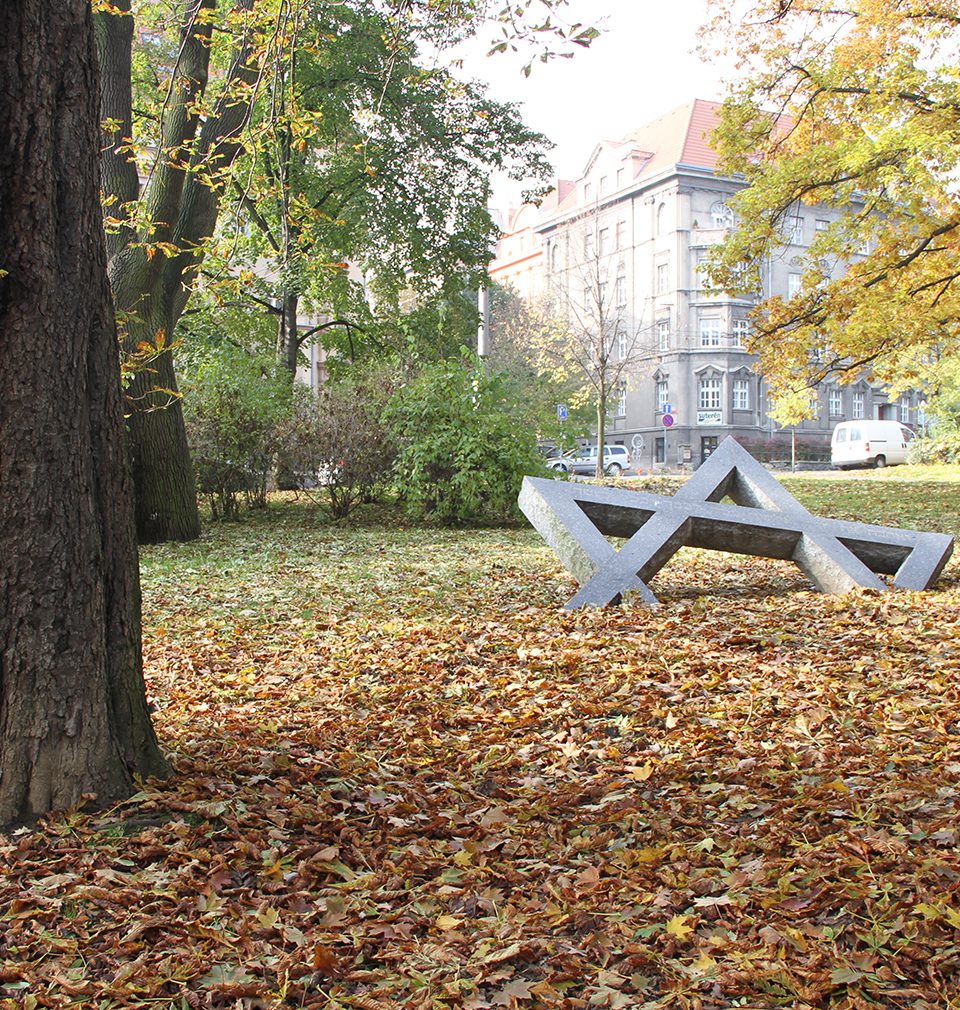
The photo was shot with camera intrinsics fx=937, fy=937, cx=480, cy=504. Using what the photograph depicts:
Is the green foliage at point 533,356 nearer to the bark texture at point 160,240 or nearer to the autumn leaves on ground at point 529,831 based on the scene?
the bark texture at point 160,240

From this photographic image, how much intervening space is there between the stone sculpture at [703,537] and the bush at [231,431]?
731 cm

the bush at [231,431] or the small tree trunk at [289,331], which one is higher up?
the small tree trunk at [289,331]

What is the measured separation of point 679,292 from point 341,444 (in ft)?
142

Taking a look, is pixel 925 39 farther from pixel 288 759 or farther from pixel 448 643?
pixel 288 759

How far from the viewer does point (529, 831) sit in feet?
10.6

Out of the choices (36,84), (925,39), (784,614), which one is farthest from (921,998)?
(925,39)

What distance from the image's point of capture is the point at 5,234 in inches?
113

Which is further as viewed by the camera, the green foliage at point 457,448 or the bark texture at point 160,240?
the green foliage at point 457,448

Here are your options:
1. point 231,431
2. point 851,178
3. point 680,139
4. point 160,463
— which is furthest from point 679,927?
point 680,139

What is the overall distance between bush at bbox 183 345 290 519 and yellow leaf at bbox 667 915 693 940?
1195cm

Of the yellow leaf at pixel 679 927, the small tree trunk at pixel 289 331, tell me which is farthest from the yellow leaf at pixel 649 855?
the small tree trunk at pixel 289 331

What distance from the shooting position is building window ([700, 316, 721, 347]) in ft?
180

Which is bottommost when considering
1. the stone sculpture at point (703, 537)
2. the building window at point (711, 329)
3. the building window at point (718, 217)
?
the stone sculpture at point (703, 537)

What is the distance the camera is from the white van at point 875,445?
1307 inches
